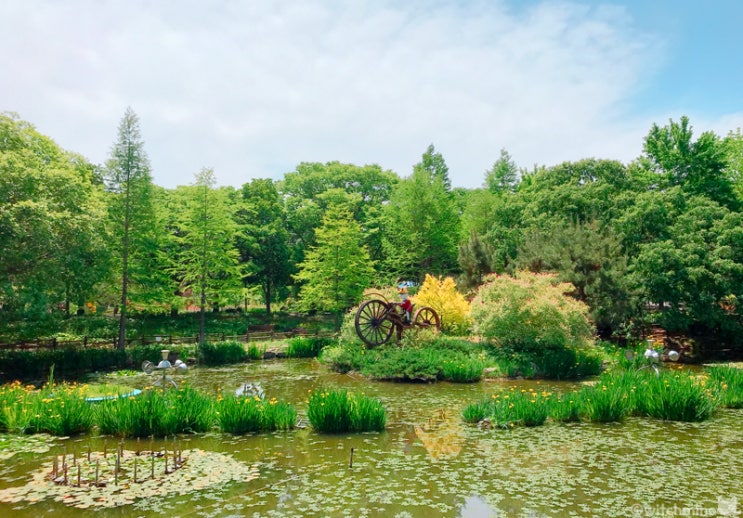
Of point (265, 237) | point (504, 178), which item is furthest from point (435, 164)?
point (265, 237)

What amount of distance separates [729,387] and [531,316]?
6.10m

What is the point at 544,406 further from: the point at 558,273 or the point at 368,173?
the point at 368,173

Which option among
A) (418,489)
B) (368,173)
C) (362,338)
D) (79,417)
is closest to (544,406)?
(418,489)

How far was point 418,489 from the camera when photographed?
21.3 ft

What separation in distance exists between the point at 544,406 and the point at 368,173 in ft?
116

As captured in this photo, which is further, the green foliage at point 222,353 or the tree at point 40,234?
the green foliage at point 222,353

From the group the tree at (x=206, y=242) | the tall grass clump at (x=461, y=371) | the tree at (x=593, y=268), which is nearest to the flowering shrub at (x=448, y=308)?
the tree at (x=593, y=268)

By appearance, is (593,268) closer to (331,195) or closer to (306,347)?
(306,347)

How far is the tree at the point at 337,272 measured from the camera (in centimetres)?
2498

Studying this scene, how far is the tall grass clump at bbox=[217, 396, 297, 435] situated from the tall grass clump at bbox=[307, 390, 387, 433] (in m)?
0.51

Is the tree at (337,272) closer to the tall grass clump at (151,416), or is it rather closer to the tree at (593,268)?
the tree at (593,268)

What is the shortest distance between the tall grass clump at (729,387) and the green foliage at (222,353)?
1634 cm

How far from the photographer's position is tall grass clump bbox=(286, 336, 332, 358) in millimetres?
22109

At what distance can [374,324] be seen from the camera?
1911cm
